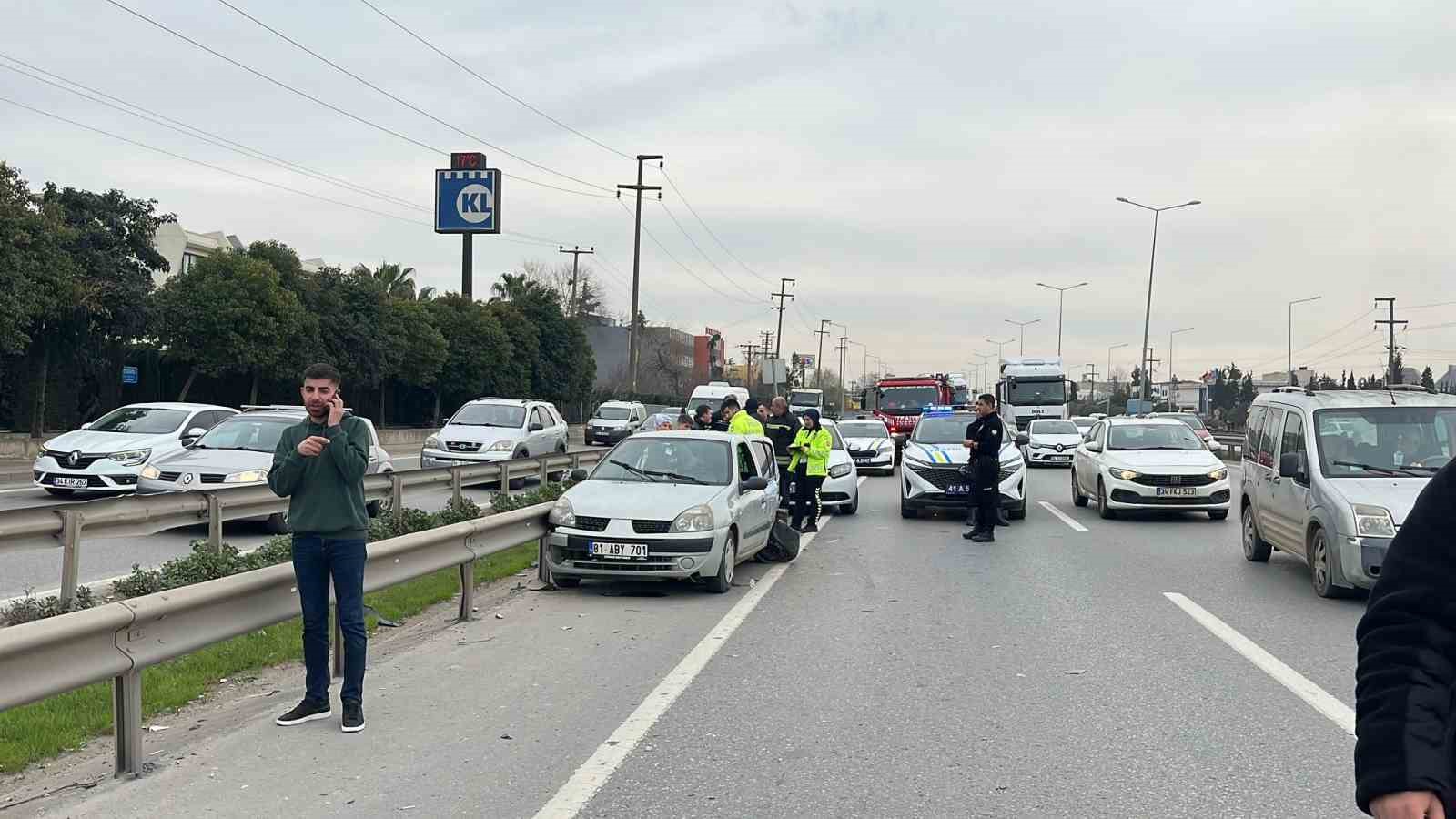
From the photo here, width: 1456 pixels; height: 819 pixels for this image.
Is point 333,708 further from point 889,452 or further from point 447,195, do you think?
point 447,195

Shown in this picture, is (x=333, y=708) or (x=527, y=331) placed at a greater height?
(x=527, y=331)

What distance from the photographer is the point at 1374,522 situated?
983cm

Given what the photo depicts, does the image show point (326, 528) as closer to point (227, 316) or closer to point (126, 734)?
point (126, 734)

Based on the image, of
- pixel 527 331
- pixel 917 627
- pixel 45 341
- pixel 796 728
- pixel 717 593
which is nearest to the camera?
pixel 796 728

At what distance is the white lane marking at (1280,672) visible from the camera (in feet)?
21.3

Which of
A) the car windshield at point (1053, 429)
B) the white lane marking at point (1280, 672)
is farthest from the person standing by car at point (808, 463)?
the car windshield at point (1053, 429)

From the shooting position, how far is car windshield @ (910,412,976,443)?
19172 millimetres

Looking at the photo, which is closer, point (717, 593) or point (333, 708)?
point (333, 708)

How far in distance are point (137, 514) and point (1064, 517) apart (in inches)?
517

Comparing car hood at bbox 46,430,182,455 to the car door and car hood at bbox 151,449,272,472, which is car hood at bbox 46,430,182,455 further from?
the car door

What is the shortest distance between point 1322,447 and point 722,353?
403 ft

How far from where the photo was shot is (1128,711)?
6547 mm

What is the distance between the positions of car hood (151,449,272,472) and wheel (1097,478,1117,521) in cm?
1182

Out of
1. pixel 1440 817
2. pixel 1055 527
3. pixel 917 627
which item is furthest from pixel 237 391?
pixel 1440 817
